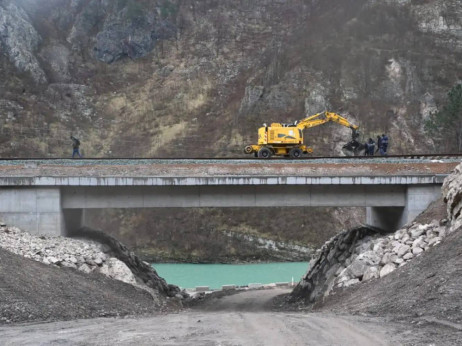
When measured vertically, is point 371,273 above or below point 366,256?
below

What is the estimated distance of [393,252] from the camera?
1950 cm

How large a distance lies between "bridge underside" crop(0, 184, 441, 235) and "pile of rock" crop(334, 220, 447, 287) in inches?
123

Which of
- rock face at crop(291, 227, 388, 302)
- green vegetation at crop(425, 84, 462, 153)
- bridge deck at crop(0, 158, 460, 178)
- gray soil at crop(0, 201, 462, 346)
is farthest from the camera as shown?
green vegetation at crop(425, 84, 462, 153)

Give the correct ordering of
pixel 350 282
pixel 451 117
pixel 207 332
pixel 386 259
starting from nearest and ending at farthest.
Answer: pixel 207 332, pixel 386 259, pixel 350 282, pixel 451 117

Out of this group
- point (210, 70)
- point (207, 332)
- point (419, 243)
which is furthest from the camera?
point (210, 70)

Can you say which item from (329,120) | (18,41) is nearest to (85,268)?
(329,120)

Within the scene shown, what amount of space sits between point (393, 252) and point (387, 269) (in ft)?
4.20

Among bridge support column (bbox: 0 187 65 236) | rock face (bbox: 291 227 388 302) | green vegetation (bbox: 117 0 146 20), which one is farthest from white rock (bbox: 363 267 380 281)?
green vegetation (bbox: 117 0 146 20)

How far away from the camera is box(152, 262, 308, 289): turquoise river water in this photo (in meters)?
38.2

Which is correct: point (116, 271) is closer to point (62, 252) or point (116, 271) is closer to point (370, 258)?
point (62, 252)

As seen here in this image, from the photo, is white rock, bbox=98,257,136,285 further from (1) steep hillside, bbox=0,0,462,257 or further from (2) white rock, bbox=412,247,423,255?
(1) steep hillside, bbox=0,0,462,257

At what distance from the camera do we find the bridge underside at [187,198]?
2314 cm

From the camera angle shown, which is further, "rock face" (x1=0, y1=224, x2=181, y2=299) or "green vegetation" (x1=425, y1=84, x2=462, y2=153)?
"green vegetation" (x1=425, y1=84, x2=462, y2=153)

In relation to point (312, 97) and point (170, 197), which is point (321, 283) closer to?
point (170, 197)
